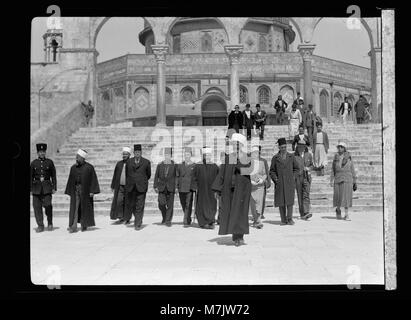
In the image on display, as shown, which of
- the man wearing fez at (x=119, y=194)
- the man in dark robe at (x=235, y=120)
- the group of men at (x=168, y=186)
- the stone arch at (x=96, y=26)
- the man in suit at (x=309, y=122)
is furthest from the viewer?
the stone arch at (x=96, y=26)

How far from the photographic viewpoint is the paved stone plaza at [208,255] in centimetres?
516

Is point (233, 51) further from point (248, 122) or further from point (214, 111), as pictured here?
point (214, 111)

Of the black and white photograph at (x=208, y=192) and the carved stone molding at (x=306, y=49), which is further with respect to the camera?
the carved stone molding at (x=306, y=49)

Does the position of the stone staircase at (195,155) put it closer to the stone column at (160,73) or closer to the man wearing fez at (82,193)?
the stone column at (160,73)

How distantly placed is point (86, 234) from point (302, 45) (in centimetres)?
1323

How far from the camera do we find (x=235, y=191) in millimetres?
7023

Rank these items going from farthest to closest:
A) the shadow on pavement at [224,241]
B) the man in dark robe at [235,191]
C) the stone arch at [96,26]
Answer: the stone arch at [96,26]
the shadow on pavement at [224,241]
the man in dark robe at [235,191]

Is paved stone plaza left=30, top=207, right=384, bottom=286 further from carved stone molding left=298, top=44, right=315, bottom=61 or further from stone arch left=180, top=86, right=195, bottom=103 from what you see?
stone arch left=180, top=86, right=195, bottom=103

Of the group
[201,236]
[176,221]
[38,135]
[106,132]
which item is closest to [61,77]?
[106,132]

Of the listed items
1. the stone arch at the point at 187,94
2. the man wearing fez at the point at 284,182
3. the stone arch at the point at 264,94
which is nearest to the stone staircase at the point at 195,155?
the man wearing fez at the point at 284,182

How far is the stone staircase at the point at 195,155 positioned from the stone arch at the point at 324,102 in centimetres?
2218

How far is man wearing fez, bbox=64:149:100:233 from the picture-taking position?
28.6 feet

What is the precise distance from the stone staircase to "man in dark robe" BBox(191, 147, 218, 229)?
171 cm

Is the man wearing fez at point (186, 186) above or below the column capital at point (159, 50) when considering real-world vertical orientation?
below
